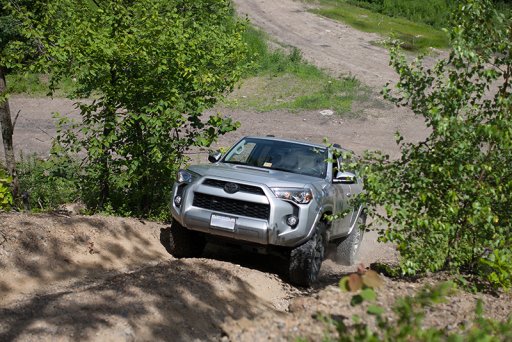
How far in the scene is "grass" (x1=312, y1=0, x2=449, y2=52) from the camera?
35.6m

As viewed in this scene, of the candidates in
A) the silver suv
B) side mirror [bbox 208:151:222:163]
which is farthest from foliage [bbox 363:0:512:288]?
side mirror [bbox 208:151:222:163]

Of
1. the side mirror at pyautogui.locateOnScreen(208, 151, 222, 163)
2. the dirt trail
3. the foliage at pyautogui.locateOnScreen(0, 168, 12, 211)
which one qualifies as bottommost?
the dirt trail

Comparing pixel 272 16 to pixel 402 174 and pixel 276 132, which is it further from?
pixel 402 174

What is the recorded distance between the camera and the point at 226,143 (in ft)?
63.8

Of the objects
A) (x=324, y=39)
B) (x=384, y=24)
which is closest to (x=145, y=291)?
(x=324, y=39)

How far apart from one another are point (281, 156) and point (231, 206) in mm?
1498

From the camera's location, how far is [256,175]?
830 cm

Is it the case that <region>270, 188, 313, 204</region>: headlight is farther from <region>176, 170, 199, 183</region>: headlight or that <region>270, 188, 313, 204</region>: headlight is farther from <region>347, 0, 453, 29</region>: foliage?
<region>347, 0, 453, 29</region>: foliage

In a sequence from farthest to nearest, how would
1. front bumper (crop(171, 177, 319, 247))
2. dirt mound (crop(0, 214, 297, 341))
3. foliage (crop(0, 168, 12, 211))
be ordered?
1. foliage (crop(0, 168, 12, 211))
2. front bumper (crop(171, 177, 319, 247))
3. dirt mound (crop(0, 214, 297, 341))

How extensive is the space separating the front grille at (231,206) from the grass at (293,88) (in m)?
15.5

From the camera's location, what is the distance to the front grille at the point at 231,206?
7.98 m

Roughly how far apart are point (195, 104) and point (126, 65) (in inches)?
45.8

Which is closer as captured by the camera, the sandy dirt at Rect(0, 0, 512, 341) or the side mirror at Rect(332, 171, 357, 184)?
the sandy dirt at Rect(0, 0, 512, 341)

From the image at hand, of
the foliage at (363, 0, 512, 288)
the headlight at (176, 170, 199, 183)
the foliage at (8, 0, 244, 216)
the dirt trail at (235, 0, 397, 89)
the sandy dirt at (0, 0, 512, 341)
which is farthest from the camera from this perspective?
the dirt trail at (235, 0, 397, 89)
